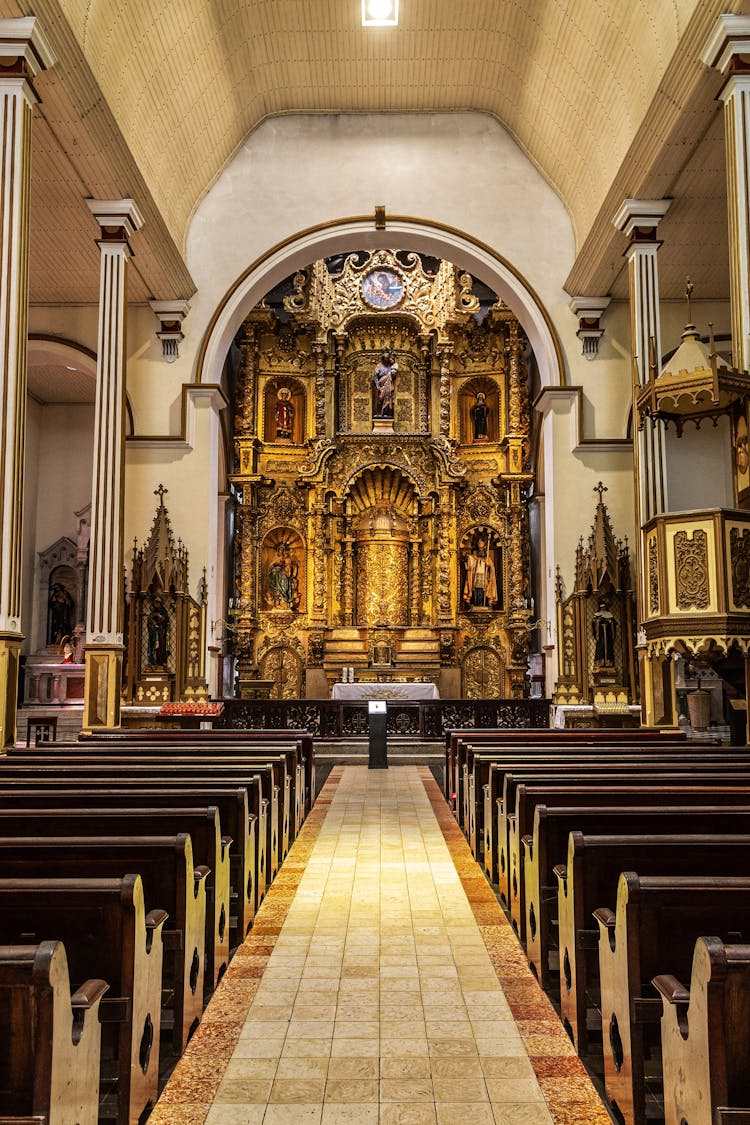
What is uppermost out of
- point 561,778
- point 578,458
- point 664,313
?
point 664,313

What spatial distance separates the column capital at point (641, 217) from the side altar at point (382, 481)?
27.2 ft

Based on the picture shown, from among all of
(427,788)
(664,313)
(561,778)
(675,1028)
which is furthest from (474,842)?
(664,313)

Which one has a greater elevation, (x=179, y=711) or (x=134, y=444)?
(x=134, y=444)

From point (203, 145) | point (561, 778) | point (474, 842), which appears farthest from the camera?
point (203, 145)

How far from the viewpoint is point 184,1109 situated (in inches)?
125

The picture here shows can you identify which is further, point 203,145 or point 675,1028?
point 203,145

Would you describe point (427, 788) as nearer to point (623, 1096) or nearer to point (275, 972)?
point (275, 972)

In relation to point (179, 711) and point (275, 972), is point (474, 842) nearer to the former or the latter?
point (275, 972)

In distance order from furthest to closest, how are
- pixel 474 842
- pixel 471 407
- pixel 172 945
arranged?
pixel 471 407 → pixel 474 842 → pixel 172 945

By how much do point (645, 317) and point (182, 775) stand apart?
8604 mm

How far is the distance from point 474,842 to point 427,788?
4087mm

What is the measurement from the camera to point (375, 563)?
21.3 meters

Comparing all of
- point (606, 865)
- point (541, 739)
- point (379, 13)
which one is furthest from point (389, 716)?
point (606, 865)

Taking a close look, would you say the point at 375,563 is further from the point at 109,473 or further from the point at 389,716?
the point at 109,473
